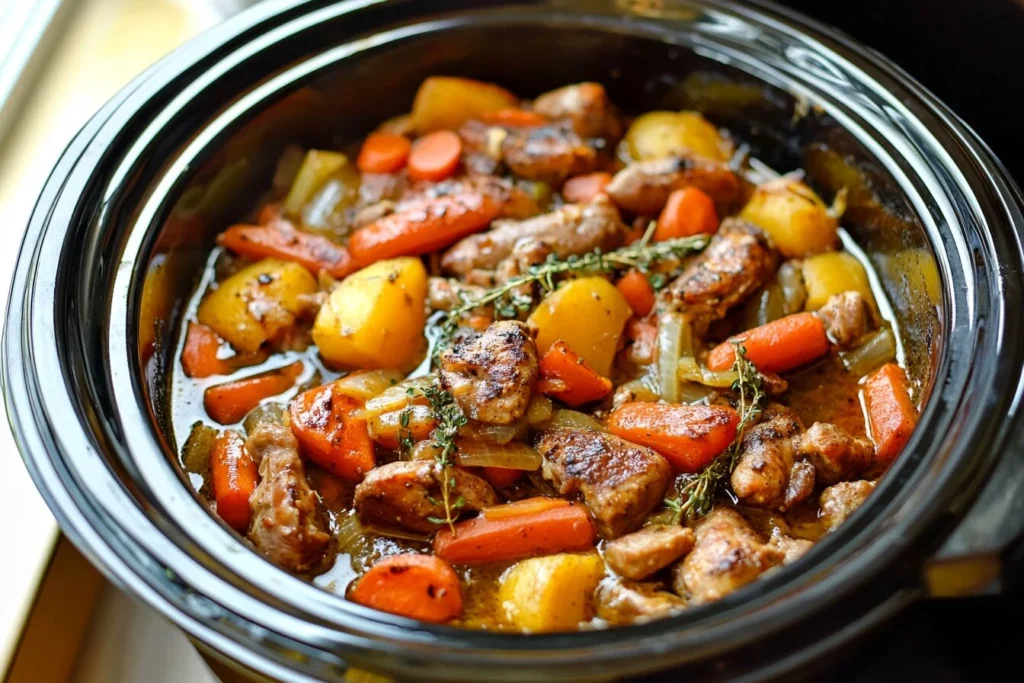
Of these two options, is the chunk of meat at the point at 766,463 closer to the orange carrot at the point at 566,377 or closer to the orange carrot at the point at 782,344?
the orange carrot at the point at 782,344

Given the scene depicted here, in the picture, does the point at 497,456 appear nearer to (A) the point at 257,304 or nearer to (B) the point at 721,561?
(B) the point at 721,561

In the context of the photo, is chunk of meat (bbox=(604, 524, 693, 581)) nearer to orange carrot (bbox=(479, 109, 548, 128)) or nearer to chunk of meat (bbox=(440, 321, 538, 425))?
chunk of meat (bbox=(440, 321, 538, 425))

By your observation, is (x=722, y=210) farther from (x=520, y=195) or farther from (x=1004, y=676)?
(x=1004, y=676)

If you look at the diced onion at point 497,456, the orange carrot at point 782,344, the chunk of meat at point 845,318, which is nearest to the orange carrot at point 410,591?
the diced onion at point 497,456

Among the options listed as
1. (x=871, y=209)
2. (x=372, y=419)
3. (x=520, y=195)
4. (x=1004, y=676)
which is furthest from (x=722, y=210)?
(x=1004, y=676)

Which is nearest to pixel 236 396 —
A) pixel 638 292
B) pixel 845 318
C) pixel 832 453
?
pixel 638 292

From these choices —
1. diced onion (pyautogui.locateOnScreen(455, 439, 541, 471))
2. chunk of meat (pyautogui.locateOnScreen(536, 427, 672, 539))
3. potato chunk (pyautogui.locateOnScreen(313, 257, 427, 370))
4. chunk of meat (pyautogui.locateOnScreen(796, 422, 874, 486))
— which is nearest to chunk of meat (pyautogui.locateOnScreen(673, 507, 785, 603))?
chunk of meat (pyautogui.locateOnScreen(536, 427, 672, 539))
